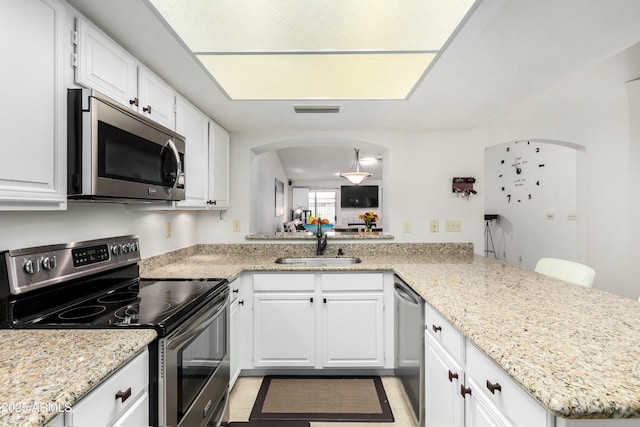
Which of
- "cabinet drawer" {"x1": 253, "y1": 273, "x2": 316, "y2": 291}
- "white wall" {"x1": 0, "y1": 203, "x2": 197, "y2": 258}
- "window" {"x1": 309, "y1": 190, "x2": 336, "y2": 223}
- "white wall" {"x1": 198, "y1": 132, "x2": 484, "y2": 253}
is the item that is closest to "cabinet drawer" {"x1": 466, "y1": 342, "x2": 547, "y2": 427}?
"cabinet drawer" {"x1": 253, "y1": 273, "x2": 316, "y2": 291}

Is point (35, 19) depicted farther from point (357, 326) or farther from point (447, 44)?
point (357, 326)

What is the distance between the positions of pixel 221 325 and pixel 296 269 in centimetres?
70

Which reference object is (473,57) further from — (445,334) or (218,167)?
(218,167)

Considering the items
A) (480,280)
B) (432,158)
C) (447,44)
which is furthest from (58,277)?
(432,158)

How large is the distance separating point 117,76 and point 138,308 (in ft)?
3.31

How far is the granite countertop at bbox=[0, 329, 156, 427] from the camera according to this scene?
2.19 feet

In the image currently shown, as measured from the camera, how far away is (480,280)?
6.05 feet

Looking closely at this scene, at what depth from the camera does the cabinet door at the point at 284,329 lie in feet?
7.89

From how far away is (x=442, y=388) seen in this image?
1440mm

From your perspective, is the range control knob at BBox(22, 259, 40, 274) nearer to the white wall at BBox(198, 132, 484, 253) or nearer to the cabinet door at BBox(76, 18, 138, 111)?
the cabinet door at BBox(76, 18, 138, 111)

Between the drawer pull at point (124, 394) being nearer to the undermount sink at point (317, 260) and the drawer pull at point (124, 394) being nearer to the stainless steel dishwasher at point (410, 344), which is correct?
the stainless steel dishwasher at point (410, 344)

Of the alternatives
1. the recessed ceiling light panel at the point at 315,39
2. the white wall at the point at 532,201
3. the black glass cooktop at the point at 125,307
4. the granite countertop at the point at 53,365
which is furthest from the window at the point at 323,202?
the granite countertop at the point at 53,365

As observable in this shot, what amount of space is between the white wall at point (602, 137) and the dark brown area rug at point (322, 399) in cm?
240

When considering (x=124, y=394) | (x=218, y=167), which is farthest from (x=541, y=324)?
(x=218, y=167)
